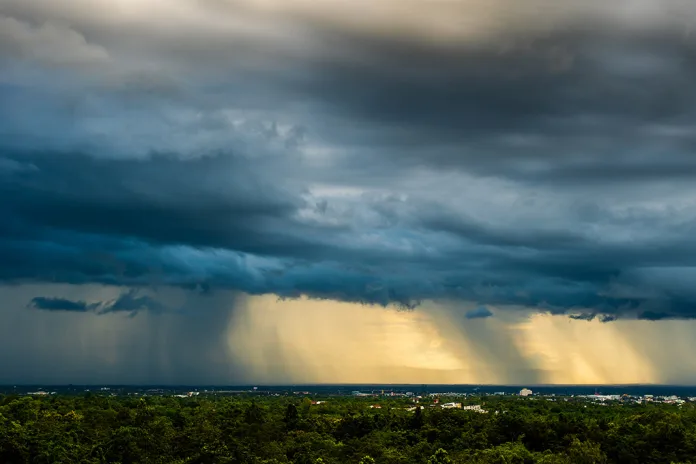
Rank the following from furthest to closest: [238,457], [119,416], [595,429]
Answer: [119,416] < [595,429] < [238,457]

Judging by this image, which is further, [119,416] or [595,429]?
[119,416]

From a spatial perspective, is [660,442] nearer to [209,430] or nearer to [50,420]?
[209,430]

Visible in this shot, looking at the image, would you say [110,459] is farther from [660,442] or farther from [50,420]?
[660,442]

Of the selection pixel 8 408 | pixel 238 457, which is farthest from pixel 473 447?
pixel 8 408

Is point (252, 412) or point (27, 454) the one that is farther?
point (252, 412)

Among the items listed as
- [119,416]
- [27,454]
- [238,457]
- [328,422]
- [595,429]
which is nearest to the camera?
[27,454]

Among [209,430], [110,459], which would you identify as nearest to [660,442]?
[209,430]
